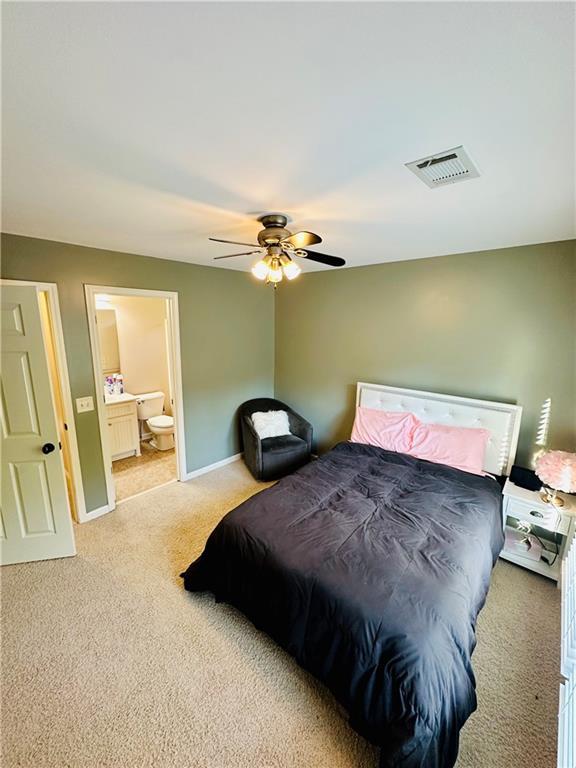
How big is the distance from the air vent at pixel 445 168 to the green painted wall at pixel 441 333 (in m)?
1.65

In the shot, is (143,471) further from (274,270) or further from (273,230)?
(273,230)

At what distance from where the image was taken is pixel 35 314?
2209 millimetres

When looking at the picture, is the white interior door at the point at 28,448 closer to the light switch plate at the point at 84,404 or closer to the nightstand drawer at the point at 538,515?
the light switch plate at the point at 84,404

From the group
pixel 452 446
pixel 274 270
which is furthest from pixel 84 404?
pixel 452 446

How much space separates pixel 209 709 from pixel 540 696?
5.63 feet

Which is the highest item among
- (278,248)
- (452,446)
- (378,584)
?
(278,248)

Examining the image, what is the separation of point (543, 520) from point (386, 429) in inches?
53.0

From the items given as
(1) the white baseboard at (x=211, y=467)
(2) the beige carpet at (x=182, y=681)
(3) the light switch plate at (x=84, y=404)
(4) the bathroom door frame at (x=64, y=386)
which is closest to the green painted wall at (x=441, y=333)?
(1) the white baseboard at (x=211, y=467)

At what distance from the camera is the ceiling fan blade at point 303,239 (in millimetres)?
1706

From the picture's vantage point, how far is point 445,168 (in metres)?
Result: 1.37

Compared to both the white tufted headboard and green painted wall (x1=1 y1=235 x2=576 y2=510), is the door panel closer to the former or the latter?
green painted wall (x1=1 y1=235 x2=576 y2=510)

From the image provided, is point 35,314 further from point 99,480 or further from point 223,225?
point 99,480

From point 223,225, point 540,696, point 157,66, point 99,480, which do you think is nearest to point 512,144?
point 157,66

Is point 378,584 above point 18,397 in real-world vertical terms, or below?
below
